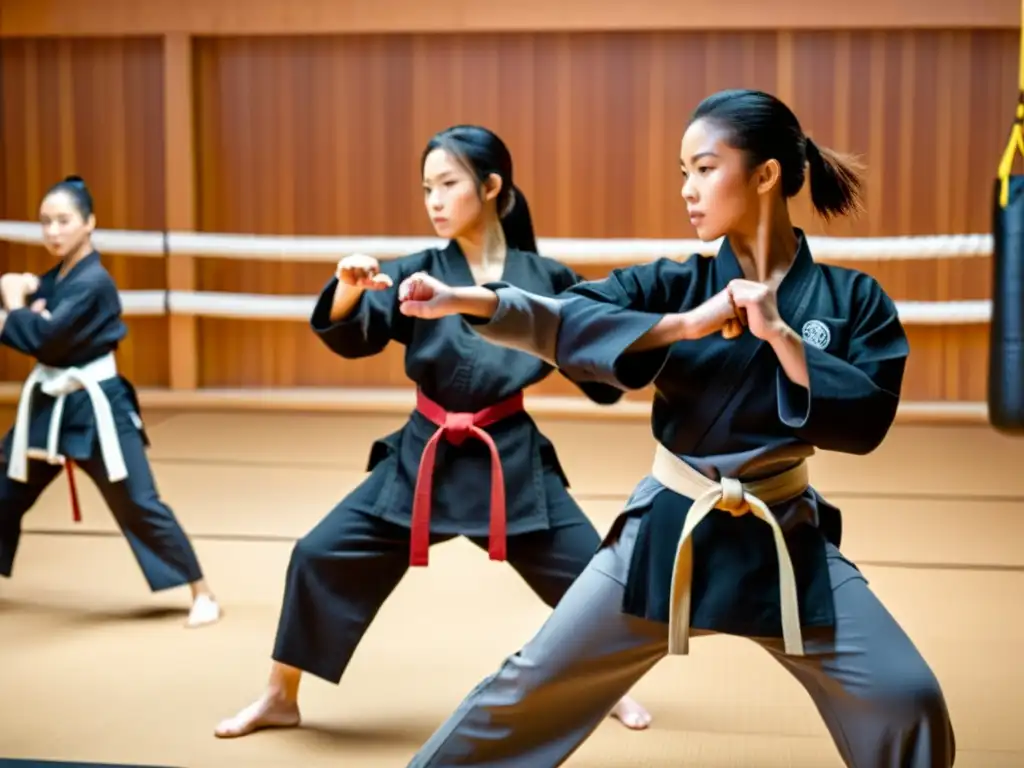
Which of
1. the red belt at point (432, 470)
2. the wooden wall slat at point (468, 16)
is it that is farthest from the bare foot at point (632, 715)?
the wooden wall slat at point (468, 16)

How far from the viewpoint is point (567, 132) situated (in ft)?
23.3

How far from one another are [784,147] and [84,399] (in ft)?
7.55

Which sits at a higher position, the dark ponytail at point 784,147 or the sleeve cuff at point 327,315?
the dark ponytail at point 784,147

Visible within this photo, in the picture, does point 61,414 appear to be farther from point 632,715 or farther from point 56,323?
point 632,715

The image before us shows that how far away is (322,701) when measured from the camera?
122 inches

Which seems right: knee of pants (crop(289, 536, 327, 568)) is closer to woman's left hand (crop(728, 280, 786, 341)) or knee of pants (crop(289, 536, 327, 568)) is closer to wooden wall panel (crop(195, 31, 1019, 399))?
woman's left hand (crop(728, 280, 786, 341))

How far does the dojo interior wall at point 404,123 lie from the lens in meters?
6.86

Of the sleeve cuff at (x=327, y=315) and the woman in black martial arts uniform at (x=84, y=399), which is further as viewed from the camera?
the woman in black martial arts uniform at (x=84, y=399)

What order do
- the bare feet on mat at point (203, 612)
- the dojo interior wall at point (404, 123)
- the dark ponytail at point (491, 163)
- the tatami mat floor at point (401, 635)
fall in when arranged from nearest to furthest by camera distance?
the tatami mat floor at point (401, 635) < the dark ponytail at point (491, 163) < the bare feet on mat at point (203, 612) < the dojo interior wall at point (404, 123)

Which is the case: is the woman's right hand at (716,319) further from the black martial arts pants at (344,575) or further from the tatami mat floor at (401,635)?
the tatami mat floor at (401,635)

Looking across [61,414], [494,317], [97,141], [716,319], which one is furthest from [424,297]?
[97,141]

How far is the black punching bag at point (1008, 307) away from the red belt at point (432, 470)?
1.09m

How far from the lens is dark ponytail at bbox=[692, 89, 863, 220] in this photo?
2113 millimetres

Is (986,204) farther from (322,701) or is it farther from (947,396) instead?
(322,701)
